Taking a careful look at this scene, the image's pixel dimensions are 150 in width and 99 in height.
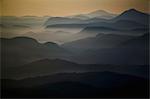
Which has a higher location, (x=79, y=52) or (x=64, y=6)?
(x=64, y=6)

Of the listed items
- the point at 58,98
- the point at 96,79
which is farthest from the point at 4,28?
the point at 96,79

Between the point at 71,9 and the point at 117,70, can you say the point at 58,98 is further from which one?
the point at 71,9

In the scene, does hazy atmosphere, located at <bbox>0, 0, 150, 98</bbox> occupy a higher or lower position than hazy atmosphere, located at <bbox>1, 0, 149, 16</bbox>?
lower

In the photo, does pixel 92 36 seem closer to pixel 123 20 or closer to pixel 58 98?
pixel 123 20

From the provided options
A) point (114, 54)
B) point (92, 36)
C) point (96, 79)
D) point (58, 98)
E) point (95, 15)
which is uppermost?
point (95, 15)

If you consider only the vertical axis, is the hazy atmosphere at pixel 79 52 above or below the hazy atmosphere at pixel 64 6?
below

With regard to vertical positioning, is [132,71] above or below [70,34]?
below

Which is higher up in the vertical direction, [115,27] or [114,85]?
[115,27]

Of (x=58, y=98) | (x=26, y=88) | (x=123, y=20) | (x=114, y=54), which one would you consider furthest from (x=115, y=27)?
(x=26, y=88)

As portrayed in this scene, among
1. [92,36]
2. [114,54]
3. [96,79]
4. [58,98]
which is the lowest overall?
[58,98]
